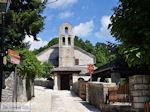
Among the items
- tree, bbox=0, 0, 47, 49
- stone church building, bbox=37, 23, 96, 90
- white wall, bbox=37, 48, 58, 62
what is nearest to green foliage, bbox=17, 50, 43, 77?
tree, bbox=0, 0, 47, 49

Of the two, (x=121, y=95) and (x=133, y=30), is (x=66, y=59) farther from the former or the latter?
(x=133, y=30)

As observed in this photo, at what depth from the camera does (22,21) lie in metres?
23.5

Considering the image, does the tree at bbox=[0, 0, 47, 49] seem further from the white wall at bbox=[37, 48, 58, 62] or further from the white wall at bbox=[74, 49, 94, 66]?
the white wall at bbox=[74, 49, 94, 66]

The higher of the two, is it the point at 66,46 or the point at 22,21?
the point at 66,46

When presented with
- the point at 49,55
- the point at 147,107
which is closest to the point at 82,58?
the point at 49,55

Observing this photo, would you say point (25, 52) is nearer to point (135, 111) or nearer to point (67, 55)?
point (135, 111)

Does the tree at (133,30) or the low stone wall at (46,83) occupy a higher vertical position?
the tree at (133,30)

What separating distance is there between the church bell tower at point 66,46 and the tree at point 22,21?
1405 inches

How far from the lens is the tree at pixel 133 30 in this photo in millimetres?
7812

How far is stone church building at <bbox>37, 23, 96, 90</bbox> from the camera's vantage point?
51781 mm

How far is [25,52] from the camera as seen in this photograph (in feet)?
73.9

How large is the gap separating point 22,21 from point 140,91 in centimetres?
1577

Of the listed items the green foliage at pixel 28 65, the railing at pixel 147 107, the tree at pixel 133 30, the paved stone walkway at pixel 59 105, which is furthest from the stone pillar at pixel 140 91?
the green foliage at pixel 28 65

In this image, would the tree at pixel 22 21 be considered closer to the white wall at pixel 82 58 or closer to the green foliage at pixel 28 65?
the green foliage at pixel 28 65
